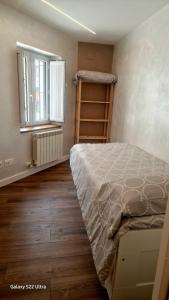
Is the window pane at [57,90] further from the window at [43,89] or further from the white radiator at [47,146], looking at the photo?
the white radiator at [47,146]

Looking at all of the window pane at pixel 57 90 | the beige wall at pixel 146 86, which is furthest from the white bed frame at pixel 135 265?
the window pane at pixel 57 90

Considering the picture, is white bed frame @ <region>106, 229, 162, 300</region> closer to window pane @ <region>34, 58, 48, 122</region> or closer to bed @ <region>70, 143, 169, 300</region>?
bed @ <region>70, 143, 169, 300</region>

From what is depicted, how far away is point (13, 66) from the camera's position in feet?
9.40

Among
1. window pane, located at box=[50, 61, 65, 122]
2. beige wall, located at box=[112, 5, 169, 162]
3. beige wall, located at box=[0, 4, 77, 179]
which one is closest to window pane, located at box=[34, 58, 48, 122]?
window pane, located at box=[50, 61, 65, 122]

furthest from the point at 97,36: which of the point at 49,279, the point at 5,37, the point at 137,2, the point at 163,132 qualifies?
the point at 49,279

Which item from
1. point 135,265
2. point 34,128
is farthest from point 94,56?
point 135,265

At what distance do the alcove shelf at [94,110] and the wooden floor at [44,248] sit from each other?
1682mm

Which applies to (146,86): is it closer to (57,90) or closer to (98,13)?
(98,13)

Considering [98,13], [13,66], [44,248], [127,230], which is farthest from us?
[13,66]

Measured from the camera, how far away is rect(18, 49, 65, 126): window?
342 centimetres

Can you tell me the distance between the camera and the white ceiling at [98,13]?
2346 mm

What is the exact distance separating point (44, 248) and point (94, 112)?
3.10 m

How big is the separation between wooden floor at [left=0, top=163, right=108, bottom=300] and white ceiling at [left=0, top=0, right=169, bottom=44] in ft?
8.09

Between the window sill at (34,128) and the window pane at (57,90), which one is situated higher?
the window pane at (57,90)
